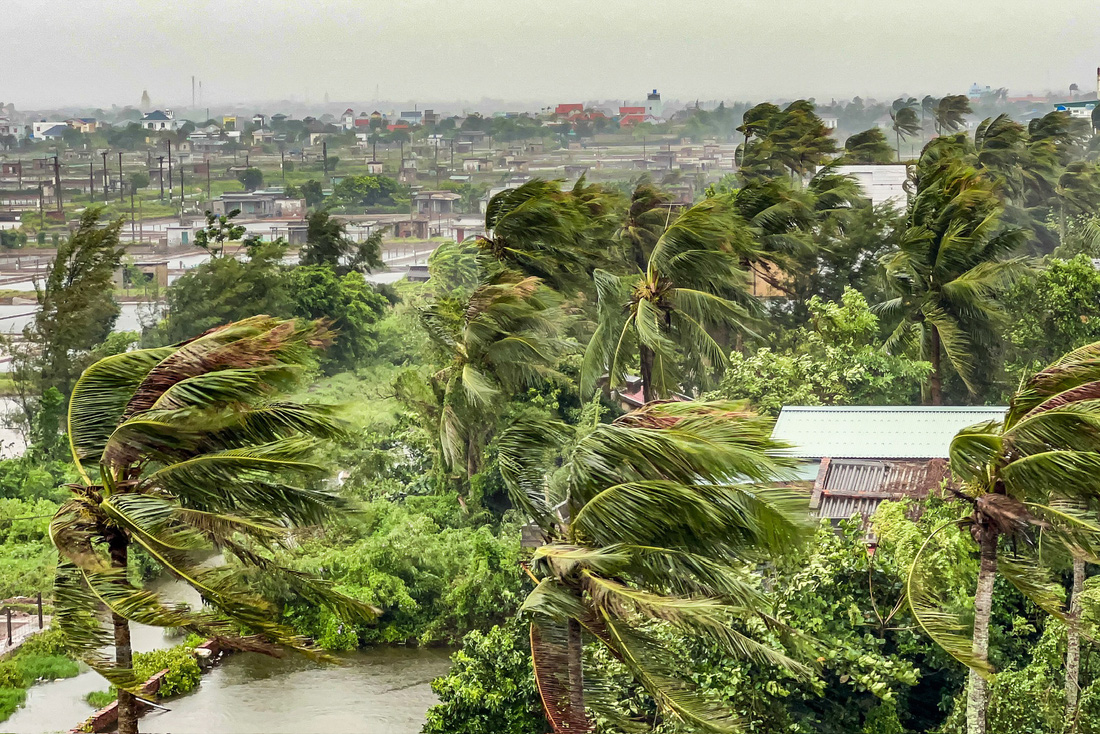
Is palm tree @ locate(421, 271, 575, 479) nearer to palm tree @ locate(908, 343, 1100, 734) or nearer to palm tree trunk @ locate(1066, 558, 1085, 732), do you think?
palm tree trunk @ locate(1066, 558, 1085, 732)

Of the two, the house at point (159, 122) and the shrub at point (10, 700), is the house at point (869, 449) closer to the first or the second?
the shrub at point (10, 700)

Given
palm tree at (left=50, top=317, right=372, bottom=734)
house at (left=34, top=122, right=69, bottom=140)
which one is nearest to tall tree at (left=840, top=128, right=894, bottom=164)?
palm tree at (left=50, top=317, right=372, bottom=734)

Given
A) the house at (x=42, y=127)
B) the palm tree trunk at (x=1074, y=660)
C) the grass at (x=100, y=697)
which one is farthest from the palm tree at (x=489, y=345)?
the house at (x=42, y=127)

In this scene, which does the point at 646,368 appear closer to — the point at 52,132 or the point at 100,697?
the point at 100,697

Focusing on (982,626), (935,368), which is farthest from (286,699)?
(935,368)

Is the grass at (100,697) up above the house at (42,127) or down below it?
below

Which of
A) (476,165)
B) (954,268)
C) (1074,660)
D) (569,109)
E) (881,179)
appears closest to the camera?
(1074,660)
